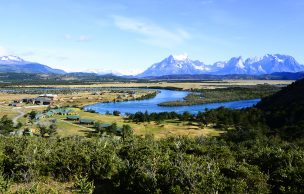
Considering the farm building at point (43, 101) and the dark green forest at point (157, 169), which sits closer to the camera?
the dark green forest at point (157, 169)

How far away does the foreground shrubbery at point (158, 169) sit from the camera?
2758 cm

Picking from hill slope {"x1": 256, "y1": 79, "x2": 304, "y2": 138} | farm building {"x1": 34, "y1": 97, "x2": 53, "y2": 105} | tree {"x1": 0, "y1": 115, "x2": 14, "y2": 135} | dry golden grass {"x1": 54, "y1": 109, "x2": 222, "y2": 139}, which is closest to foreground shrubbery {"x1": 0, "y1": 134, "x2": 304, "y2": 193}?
tree {"x1": 0, "y1": 115, "x2": 14, "y2": 135}

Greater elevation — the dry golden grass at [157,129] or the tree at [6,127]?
the tree at [6,127]

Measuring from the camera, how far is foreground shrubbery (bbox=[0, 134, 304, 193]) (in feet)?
90.5

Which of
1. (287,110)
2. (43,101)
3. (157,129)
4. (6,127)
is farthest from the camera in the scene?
(43,101)

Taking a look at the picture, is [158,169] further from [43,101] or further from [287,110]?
[43,101]

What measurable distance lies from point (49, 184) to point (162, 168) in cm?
1137

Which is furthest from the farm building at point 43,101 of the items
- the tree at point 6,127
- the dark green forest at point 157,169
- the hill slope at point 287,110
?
the dark green forest at point 157,169

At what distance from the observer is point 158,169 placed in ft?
99.5

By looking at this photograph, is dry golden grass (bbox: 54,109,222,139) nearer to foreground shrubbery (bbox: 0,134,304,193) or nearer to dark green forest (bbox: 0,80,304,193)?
dark green forest (bbox: 0,80,304,193)

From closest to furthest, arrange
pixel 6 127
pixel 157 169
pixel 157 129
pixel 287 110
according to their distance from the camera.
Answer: pixel 157 169
pixel 6 127
pixel 157 129
pixel 287 110

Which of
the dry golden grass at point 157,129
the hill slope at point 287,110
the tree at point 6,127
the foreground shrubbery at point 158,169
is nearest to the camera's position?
the foreground shrubbery at point 158,169

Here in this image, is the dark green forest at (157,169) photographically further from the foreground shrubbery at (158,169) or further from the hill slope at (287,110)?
the hill slope at (287,110)

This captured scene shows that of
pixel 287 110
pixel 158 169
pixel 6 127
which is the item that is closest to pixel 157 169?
pixel 158 169
